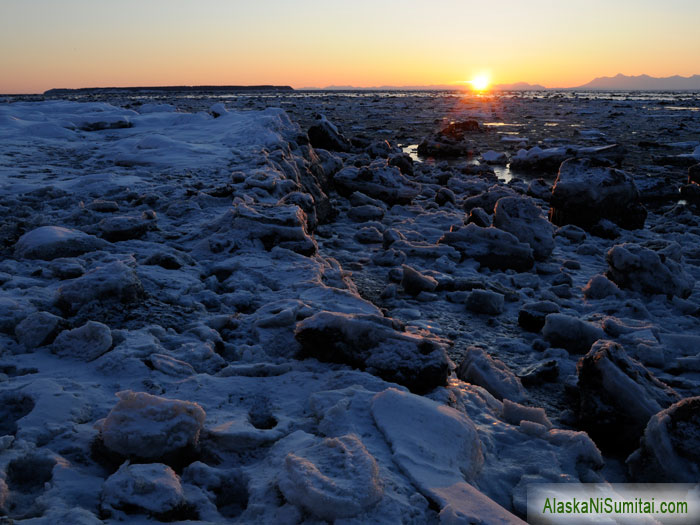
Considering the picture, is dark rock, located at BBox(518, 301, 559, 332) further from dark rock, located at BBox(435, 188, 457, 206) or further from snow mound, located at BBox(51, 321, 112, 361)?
dark rock, located at BBox(435, 188, 457, 206)

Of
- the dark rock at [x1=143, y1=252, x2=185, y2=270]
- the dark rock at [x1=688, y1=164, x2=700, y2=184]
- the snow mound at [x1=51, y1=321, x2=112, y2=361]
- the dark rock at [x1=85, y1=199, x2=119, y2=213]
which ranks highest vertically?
the dark rock at [x1=85, y1=199, x2=119, y2=213]

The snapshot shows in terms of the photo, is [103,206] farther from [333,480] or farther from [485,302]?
[333,480]

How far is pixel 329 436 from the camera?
189 centimetres

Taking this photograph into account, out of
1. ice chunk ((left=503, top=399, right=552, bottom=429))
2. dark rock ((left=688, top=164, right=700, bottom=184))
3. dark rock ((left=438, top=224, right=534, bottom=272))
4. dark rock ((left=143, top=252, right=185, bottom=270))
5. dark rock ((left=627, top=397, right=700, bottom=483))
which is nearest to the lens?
dark rock ((left=627, top=397, right=700, bottom=483))

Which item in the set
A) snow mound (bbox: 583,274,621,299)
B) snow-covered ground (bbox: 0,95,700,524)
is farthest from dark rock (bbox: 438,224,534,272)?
snow mound (bbox: 583,274,621,299)

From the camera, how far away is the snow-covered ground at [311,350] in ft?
5.34

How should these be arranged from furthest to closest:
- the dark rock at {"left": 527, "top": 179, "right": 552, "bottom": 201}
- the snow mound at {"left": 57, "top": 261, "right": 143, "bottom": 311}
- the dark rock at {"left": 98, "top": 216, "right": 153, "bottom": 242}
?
1. the dark rock at {"left": 527, "top": 179, "right": 552, "bottom": 201}
2. the dark rock at {"left": 98, "top": 216, "right": 153, "bottom": 242}
3. the snow mound at {"left": 57, "top": 261, "right": 143, "bottom": 311}

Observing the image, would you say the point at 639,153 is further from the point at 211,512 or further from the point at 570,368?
the point at 211,512

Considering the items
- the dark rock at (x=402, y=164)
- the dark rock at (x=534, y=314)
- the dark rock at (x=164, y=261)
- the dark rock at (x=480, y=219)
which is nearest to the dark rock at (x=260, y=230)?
the dark rock at (x=164, y=261)

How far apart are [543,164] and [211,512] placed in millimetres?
10981

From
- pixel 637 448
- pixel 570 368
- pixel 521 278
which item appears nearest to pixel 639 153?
pixel 521 278

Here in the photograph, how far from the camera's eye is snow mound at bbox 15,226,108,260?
3424 millimetres

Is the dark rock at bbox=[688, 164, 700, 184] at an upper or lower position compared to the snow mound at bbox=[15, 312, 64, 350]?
upper

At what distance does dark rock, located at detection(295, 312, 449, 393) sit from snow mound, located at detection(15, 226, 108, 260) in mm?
1924
